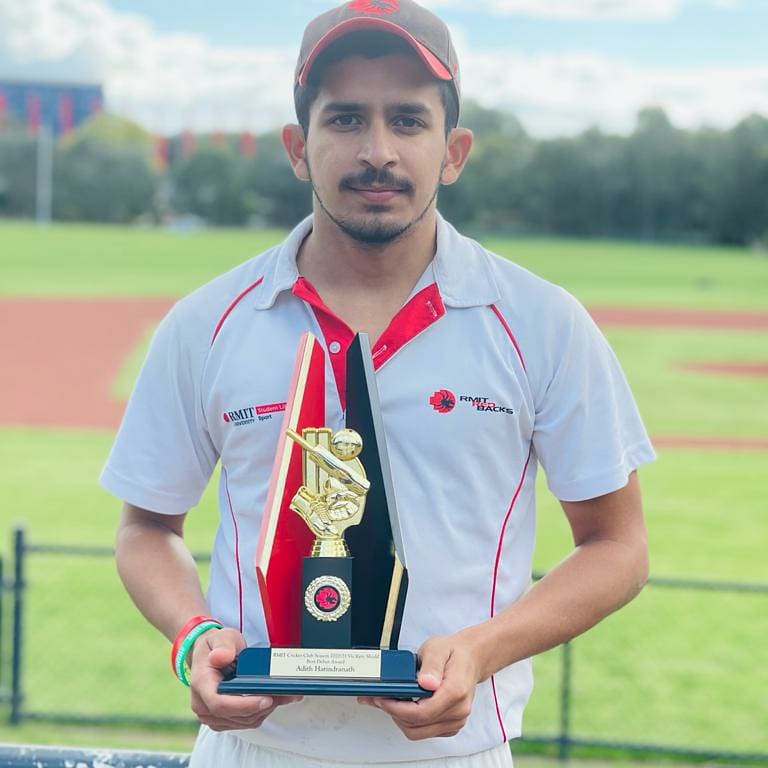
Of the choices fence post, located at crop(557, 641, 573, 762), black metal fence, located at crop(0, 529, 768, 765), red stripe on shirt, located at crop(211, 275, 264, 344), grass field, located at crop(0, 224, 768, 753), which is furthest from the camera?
grass field, located at crop(0, 224, 768, 753)

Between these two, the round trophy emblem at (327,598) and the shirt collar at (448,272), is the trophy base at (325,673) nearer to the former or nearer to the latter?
the round trophy emblem at (327,598)

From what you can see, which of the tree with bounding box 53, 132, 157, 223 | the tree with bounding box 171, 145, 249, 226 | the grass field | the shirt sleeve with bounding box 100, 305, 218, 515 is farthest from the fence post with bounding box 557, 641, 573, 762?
the tree with bounding box 53, 132, 157, 223

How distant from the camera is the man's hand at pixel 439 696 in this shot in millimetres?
1702

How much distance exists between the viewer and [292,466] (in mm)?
1862

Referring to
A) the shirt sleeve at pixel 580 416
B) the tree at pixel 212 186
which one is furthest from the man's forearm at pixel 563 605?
the tree at pixel 212 186

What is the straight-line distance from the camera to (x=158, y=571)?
2121mm

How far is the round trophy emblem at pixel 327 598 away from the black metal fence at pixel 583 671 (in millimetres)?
4106

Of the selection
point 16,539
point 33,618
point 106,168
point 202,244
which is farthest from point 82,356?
point 106,168

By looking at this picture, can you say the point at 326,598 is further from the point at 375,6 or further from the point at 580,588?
the point at 375,6

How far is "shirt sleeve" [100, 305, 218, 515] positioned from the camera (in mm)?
2105

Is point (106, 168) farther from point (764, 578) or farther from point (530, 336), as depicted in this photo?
point (530, 336)

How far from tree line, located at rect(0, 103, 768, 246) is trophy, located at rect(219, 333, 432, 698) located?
64140mm

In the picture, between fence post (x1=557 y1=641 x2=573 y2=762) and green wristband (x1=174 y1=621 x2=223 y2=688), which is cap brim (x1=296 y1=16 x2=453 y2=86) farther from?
fence post (x1=557 y1=641 x2=573 y2=762)

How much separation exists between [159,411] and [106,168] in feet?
247
